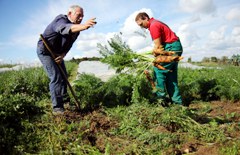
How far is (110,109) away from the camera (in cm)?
478

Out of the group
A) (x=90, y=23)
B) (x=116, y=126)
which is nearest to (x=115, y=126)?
(x=116, y=126)

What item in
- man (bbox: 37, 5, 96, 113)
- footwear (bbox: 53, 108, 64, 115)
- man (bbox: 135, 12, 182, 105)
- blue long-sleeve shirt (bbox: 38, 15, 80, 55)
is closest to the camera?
blue long-sleeve shirt (bbox: 38, 15, 80, 55)

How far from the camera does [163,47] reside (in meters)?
4.94

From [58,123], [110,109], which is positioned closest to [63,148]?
[58,123]

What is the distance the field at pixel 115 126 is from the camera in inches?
126

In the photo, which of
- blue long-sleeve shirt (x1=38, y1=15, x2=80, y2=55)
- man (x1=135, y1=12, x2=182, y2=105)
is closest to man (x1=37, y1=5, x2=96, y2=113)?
blue long-sleeve shirt (x1=38, y1=15, x2=80, y2=55)

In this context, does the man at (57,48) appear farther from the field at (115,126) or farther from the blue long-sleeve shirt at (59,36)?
the field at (115,126)

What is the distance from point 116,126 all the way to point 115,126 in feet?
0.05

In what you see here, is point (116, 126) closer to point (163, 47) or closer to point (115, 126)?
A: point (115, 126)

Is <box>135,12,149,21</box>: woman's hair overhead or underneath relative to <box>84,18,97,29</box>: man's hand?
overhead

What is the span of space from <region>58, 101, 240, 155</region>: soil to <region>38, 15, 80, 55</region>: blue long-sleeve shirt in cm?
118

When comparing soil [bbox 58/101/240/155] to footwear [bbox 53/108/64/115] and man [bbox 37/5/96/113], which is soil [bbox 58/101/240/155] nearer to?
footwear [bbox 53/108/64/115]

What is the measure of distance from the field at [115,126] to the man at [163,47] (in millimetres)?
326

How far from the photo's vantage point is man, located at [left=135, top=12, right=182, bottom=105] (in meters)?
4.72
